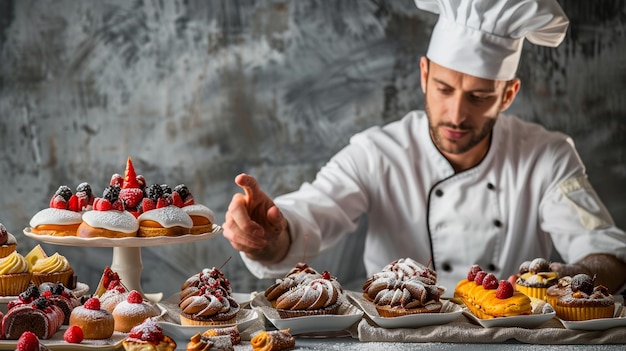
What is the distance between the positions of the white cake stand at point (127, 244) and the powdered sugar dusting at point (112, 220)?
3 cm

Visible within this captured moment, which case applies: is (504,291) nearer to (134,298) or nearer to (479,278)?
(479,278)

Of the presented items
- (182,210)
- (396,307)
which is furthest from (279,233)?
(396,307)

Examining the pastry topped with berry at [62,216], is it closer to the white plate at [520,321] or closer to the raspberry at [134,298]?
the raspberry at [134,298]

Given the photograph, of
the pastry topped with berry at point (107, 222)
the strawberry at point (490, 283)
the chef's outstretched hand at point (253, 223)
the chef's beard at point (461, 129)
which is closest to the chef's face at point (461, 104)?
the chef's beard at point (461, 129)

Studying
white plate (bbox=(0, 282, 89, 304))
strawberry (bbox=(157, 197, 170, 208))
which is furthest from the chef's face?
white plate (bbox=(0, 282, 89, 304))

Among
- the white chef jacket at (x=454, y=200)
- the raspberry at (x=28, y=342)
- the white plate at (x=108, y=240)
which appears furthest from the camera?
the white chef jacket at (x=454, y=200)

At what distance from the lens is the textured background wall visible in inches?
168

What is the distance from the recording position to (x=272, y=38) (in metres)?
4.32

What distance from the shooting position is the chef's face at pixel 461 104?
3215 millimetres

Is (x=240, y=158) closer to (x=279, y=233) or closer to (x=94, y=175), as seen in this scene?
(x=94, y=175)

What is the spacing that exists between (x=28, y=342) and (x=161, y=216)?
59 cm

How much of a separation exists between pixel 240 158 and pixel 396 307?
2.42 metres

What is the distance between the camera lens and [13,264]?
2082 millimetres

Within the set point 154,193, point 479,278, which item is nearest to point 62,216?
point 154,193
